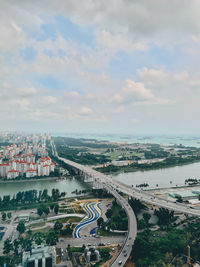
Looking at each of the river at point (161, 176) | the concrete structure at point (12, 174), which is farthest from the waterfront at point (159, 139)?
the concrete structure at point (12, 174)

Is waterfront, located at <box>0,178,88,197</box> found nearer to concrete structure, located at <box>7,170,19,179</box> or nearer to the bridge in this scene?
concrete structure, located at <box>7,170,19,179</box>

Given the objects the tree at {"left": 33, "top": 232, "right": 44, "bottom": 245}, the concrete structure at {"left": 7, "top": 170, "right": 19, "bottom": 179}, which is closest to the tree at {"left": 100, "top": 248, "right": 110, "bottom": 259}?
the tree at {"left": 33, "top": 232, "right": 44, "bottom": 245}

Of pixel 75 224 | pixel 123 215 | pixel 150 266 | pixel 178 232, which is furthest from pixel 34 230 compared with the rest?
pixel 178 232

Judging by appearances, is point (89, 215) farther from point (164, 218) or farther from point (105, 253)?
point (164, 218)

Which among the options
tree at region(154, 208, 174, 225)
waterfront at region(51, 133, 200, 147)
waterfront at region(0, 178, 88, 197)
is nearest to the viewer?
tree at region(154, 208, 174, 225)

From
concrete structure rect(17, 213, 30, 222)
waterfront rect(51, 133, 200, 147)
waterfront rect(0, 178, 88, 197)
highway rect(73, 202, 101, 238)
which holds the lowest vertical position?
waterfront rect(0, 178, 88, 197)

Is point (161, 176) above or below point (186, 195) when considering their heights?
below

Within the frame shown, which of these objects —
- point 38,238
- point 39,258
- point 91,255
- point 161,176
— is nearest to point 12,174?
point 38,238
